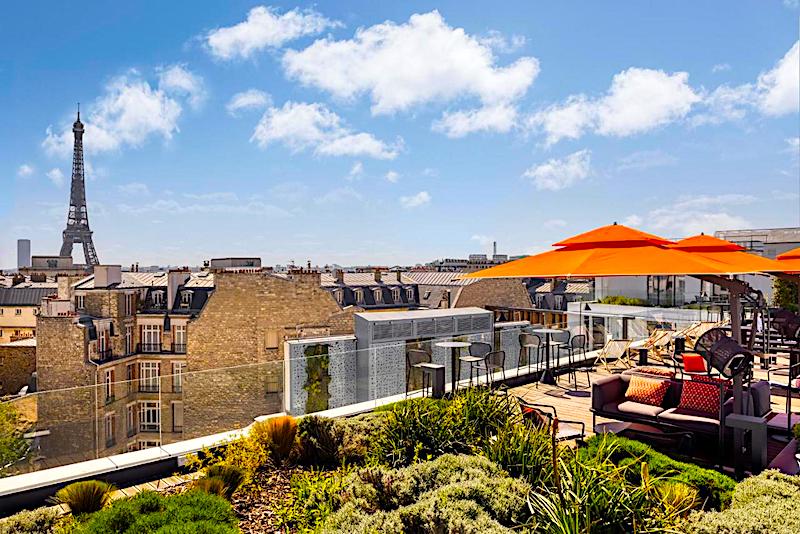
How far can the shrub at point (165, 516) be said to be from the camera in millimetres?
3162

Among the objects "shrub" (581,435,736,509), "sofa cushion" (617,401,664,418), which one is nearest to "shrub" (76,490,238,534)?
"shrub" (581,435,736,509)

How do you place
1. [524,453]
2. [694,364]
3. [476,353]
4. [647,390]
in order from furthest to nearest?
[476,353] → [694,364] → [647,390] → [524,453]

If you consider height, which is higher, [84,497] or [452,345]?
[452,345]

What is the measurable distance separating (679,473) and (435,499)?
7.20ft

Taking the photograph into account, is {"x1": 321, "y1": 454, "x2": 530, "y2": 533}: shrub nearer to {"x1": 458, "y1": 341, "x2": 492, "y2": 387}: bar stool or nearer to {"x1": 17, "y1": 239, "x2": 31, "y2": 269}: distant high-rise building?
{"x1": 458, "y1": 341, "x2": 492, "y2": 387}: bar stool

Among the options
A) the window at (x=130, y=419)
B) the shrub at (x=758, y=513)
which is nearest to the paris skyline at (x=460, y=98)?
the shrub at (x=758, y=513)

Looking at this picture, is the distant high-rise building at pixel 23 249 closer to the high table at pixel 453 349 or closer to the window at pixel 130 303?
the window at pixel 130 303

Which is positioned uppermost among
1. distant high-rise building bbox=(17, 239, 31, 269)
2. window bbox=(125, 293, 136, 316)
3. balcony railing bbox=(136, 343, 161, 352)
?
distant high-rise building bbox=(17, 239, 31, 269)

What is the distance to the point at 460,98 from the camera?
17.6m

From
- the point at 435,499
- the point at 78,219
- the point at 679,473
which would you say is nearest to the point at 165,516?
the point at 435,499

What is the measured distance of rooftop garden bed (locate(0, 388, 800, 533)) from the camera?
3.29 metres

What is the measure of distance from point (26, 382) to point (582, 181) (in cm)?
3028

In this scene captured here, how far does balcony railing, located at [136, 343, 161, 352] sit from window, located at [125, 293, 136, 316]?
190cm

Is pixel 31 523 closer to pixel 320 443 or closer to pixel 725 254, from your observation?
pixel 320 443
